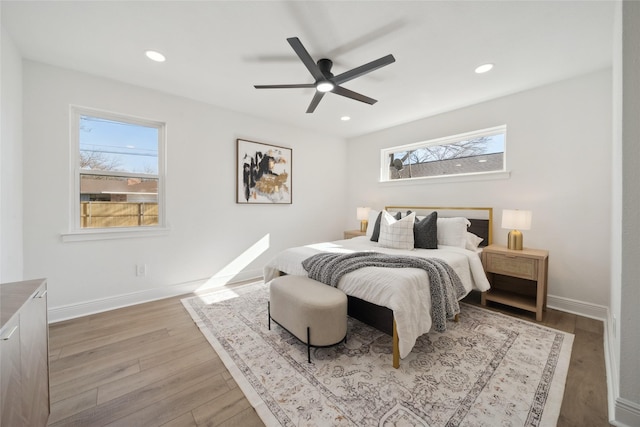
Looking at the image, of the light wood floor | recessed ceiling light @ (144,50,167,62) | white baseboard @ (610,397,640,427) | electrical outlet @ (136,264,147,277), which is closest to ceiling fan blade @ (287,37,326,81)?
recessed ceiling light @ (144,50,167,62)

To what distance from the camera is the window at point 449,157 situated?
3.28 meters

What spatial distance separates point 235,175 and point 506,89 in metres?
3.57

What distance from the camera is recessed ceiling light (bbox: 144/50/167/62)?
7.23 feet

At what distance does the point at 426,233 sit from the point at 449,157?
1.46 metres

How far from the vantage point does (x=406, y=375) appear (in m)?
1.70

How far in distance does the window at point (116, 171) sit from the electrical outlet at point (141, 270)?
1.52 ft

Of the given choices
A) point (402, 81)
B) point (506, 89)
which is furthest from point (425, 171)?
point (402, 81)

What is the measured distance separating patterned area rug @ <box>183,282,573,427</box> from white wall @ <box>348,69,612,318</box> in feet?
2.79

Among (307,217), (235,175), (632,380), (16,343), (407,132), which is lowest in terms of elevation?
(632,380)

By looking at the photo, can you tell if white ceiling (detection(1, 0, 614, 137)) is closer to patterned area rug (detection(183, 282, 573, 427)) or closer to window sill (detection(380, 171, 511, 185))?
window sill (detection(380, 171, 511, 185))

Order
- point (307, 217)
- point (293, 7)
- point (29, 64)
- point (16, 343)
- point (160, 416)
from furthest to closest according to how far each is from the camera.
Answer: point (307, 217), point (29, 64), point (293, 7), point (160, 416), point (16, 343)

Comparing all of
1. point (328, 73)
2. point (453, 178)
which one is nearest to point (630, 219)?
point (328, 73)

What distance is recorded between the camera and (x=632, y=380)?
1.25m

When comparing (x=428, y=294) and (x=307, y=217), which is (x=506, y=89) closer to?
(x=428, y=294)
